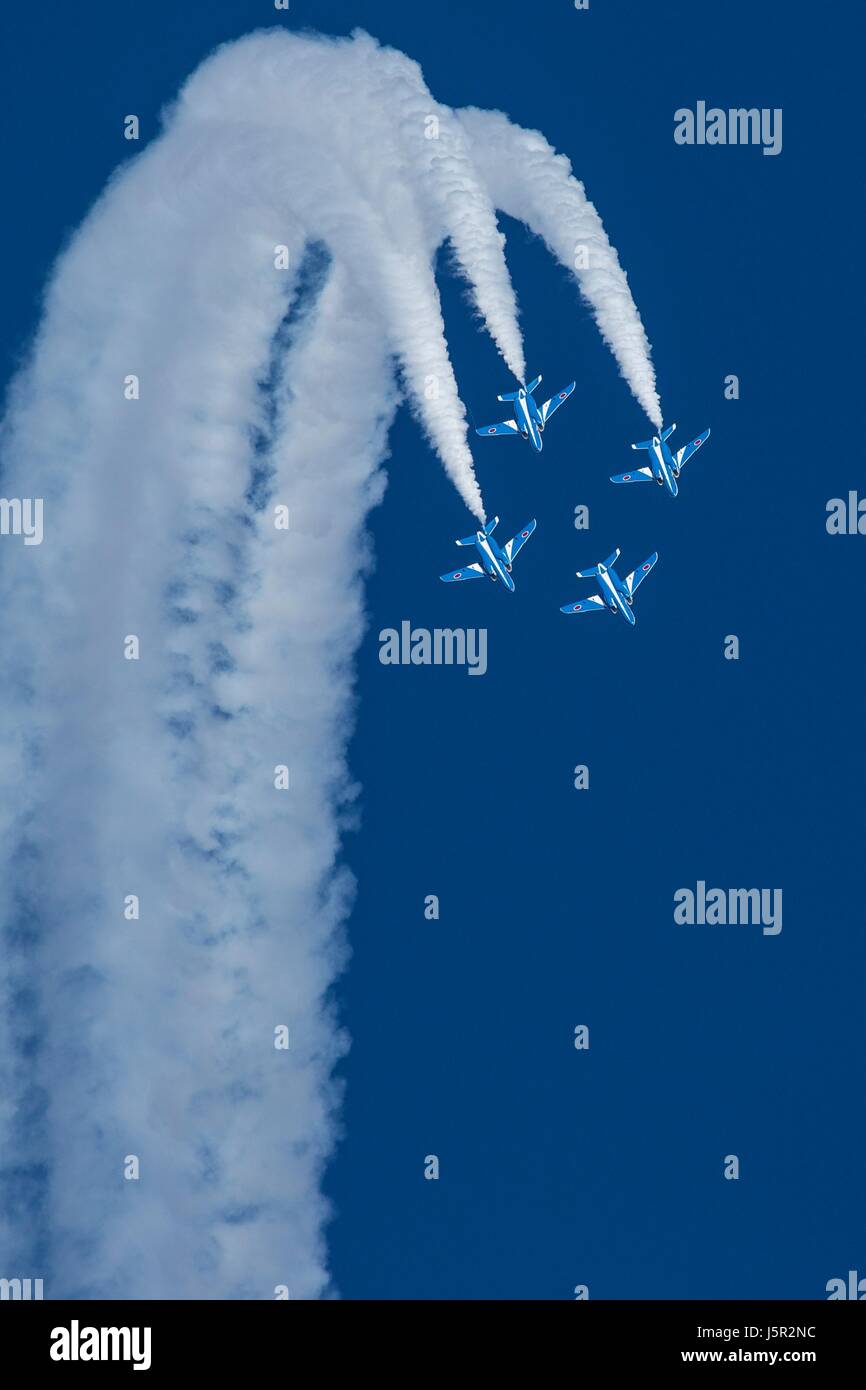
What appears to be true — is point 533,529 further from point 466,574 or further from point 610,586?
point 610,586

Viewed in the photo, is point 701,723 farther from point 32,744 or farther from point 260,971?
point 32,744

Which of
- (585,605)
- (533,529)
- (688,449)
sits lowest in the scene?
(585,605)

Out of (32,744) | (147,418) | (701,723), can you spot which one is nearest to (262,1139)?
(32,744)

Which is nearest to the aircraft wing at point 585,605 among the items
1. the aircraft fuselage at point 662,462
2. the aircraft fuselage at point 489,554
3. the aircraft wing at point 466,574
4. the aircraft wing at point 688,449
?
the aircraft fuselage at point 489,554

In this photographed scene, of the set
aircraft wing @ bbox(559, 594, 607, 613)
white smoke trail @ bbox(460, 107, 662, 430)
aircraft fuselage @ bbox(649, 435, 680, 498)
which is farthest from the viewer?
aircraft wing @ bbox(559, 594, 607, 613)

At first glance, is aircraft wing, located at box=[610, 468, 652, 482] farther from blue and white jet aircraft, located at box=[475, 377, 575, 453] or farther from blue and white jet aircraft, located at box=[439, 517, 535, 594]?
blue and white jet aircraft, located at box=[439, 517, 535, 594]

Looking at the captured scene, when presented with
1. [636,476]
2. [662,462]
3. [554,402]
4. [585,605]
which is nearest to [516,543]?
[585,605]

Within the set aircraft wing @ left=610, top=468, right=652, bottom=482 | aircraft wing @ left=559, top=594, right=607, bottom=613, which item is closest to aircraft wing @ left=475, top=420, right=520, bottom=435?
aircraft wing @ left=610, top=468, right=652, bottom=482
